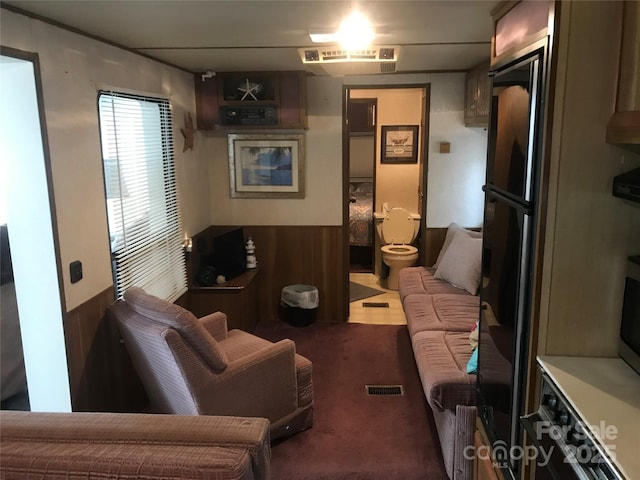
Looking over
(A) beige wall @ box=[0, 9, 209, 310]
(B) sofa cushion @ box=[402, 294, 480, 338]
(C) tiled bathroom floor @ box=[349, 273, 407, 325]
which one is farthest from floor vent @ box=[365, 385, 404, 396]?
(A) beige wall @ box=[0, 9, 209, 310]

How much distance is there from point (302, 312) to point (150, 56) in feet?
8.21

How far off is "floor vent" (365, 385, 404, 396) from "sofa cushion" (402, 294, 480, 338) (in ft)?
1.37

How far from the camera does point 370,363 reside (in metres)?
4.03

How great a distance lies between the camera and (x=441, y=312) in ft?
12.0

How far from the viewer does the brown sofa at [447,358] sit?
2.55 metres


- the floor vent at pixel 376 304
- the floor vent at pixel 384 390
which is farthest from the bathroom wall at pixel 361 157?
the floor vent at pixel 384 390

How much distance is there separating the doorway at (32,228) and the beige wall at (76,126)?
6 centimetres

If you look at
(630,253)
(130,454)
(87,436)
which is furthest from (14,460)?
(630,253)

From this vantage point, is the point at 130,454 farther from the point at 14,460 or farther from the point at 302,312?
the point at 302,312

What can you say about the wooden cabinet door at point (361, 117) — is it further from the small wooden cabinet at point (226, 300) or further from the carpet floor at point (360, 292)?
the small wooden cabinet at point (226, 300)

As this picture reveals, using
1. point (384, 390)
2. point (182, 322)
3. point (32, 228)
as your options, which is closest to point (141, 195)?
point (32, 228)

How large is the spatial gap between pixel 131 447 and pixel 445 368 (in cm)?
183

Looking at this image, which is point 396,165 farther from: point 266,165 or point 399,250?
point 266,165

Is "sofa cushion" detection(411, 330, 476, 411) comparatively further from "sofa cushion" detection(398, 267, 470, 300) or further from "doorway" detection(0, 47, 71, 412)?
"doorway" detection(0, 47, 71, 412)
